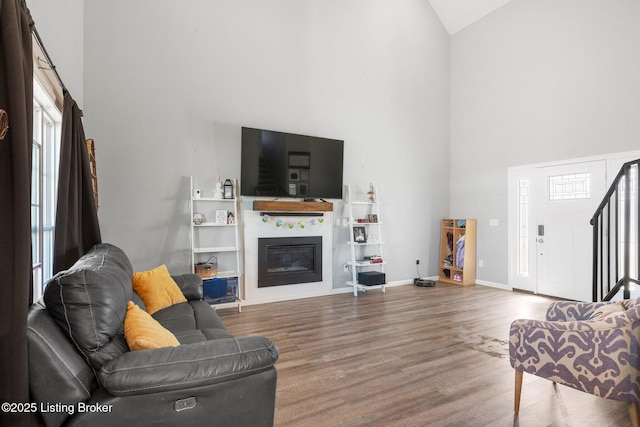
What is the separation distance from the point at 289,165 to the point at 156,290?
8.91 ft

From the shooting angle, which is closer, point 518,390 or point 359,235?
point 518,390

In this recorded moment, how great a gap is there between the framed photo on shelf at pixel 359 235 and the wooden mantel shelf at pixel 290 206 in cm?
75

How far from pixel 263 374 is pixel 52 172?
3.09 m

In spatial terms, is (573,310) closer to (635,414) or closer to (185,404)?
(635,414)

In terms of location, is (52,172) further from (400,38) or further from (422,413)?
(400,38)

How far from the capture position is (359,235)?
5.79 meters

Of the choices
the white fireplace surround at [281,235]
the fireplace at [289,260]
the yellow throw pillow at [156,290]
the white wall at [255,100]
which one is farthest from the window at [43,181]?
the fireplace at [289,260]

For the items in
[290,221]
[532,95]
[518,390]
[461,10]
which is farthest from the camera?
[461,10]

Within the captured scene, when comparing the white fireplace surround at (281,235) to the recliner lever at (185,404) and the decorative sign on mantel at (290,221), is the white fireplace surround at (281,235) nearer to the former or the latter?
the decorative sign on mantel at (290,221)

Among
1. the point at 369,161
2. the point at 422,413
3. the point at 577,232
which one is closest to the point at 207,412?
the point at 422,413

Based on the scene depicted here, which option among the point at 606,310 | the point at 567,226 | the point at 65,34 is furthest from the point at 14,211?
the point at 567,226

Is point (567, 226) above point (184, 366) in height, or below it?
above

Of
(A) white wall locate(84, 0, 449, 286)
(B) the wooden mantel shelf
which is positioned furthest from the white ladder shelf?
(B) the wooden mantel shelf

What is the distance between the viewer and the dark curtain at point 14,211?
1.21 meters
